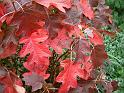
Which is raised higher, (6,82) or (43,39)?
(43,39)

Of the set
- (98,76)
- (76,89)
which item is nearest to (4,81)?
(76,89)

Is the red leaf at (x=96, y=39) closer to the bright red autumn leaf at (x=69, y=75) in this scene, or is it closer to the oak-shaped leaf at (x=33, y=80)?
the bright red autumn leaf at (x=69, y=75)

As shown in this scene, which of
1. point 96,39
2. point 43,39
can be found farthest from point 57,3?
point 96,39

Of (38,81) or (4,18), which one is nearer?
(4,18)

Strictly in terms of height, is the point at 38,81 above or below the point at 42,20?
below

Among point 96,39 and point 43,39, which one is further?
point 96,39

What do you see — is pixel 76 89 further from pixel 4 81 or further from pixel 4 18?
pixel 4 18

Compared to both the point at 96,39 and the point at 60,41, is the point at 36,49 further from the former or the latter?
→ the point at 96,39

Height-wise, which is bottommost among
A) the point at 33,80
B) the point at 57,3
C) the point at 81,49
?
the point at 33,80

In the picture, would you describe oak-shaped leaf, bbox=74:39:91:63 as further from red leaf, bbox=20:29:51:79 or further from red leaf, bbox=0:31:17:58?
red leaf, bbox=0:31:17:58
